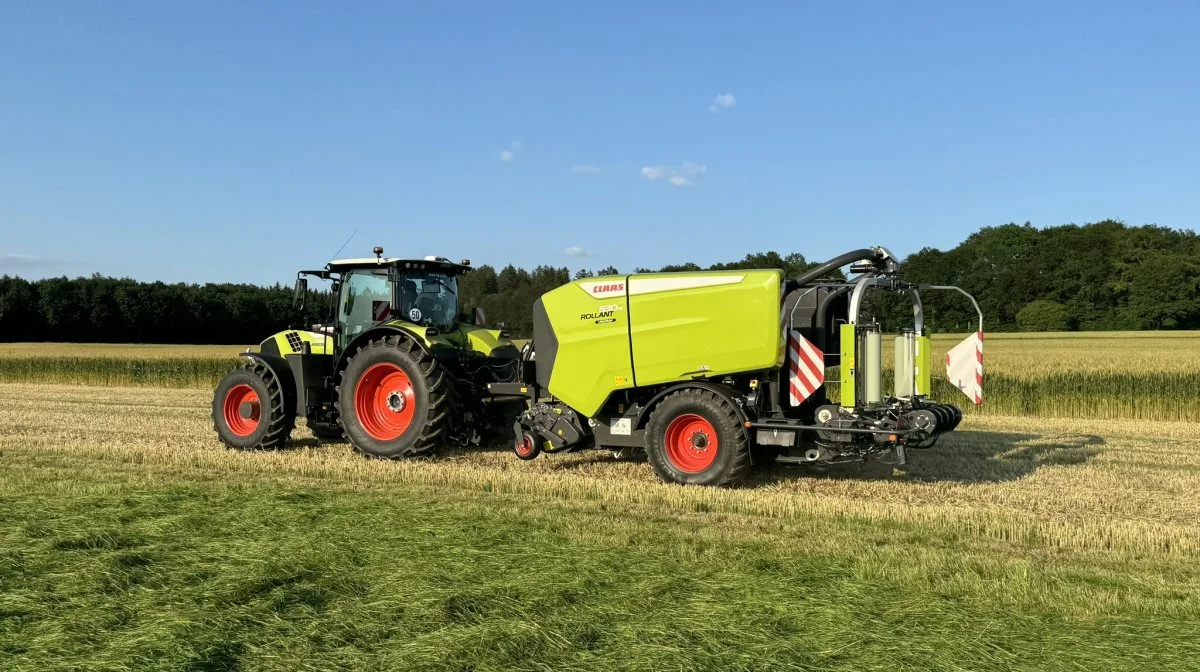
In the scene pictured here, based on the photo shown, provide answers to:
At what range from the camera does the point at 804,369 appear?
25.1ft

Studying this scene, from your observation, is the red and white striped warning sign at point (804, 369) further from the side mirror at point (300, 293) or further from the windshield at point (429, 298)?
the side mirror at point (300, 293)

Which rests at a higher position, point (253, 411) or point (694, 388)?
point (694, 388)

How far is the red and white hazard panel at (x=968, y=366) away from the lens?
8.22 m

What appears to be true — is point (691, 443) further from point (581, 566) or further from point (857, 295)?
point (581, 566)

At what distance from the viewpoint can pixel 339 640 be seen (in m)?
3.86

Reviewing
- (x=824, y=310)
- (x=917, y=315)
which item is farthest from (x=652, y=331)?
(x=917, y=315)

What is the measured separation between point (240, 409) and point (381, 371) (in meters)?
2.06

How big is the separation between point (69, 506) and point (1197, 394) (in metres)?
17.0

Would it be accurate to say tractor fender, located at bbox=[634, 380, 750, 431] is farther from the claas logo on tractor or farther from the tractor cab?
the tractor cab

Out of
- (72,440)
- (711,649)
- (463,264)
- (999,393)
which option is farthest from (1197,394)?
(72,440)

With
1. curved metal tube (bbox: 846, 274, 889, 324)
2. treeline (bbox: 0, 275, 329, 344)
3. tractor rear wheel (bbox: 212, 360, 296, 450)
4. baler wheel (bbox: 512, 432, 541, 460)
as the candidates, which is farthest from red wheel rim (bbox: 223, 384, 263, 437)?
treeline (bbox: 0, 275, 329, 344)

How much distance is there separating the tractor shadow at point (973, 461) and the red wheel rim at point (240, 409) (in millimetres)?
5850

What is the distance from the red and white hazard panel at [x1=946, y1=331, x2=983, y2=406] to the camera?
27.0 feet

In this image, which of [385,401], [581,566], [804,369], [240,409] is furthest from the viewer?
[240,409]
